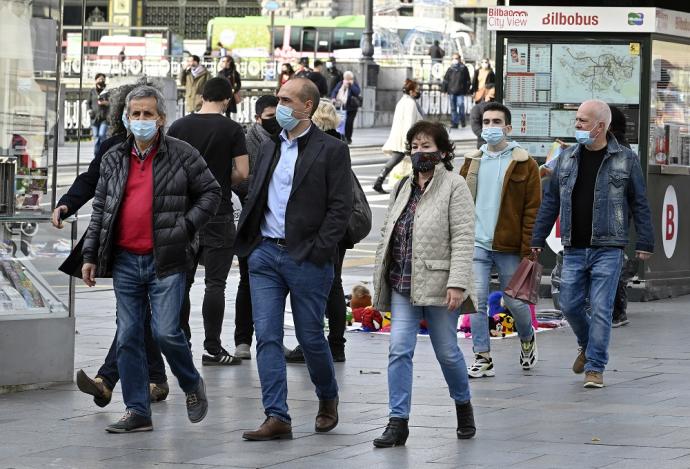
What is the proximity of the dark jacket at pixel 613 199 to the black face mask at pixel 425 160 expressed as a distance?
1.98 metres

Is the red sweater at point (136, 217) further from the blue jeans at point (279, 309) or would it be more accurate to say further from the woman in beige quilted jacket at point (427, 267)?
the woman in beige quilted jacket at point (427, 267)

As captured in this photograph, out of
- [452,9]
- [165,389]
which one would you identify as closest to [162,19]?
[452,9]

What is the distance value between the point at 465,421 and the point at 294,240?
118 centimetres

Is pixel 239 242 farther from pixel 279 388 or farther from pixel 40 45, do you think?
pixel 40 45

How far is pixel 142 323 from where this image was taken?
820 centimetres

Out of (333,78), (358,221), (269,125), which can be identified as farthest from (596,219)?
(333,78)

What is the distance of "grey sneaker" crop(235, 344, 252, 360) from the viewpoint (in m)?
10.8

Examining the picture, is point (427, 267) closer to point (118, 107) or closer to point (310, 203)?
point (310, 203)

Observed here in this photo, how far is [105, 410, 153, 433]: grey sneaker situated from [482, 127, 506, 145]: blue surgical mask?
118 inches

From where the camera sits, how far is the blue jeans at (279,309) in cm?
802

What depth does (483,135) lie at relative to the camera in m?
10.1

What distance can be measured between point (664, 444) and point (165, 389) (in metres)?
2.81

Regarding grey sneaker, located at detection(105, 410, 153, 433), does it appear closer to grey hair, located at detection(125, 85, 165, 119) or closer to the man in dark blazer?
the man in dark blazer

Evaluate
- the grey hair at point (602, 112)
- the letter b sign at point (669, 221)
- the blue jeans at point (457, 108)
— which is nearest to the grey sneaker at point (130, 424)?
the grey hair at point (602, 112)
